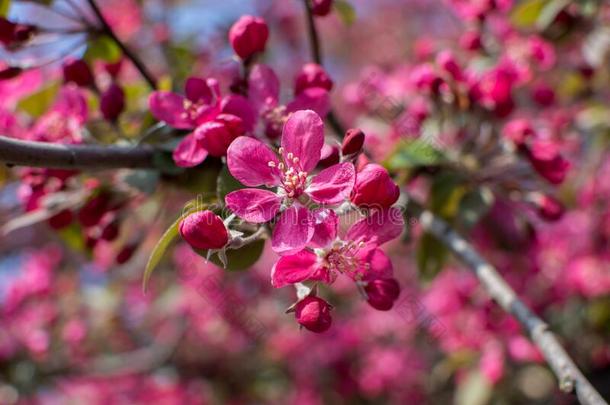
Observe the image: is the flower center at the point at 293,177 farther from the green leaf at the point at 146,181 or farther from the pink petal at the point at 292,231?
the green leaf at the point at 146,181

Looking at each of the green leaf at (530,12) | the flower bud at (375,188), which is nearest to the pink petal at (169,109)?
the flower bud at (375,188)

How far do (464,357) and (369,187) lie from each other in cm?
208

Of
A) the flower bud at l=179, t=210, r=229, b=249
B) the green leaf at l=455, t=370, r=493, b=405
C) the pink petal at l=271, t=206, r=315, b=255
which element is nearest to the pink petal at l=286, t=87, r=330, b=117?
the pink petal at l=271, t=206, r=315, b=255

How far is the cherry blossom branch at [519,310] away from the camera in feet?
4.53

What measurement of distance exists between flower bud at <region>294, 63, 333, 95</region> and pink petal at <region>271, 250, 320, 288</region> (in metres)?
0.54

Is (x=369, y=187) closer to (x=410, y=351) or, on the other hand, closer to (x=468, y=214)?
(x=468, y=214)

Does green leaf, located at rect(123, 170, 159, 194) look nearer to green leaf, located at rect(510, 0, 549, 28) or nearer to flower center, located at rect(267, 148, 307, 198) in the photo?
flower center, located at rect(267, 148, 307, 198)

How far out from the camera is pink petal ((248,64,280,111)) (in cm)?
162

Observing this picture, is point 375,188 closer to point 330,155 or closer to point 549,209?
point 330,155

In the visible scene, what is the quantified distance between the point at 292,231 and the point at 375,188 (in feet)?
0.59

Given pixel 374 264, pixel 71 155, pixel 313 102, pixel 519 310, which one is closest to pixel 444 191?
pixel 519 310

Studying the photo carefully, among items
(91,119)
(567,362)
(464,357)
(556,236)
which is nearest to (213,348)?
(464,357)

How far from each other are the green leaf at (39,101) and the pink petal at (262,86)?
3.06ft

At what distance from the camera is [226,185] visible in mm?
1410
